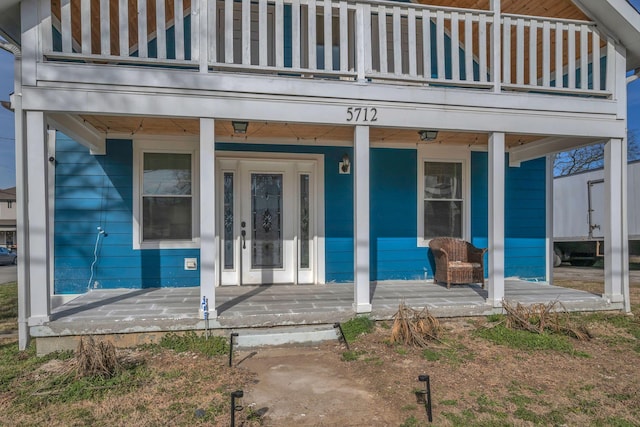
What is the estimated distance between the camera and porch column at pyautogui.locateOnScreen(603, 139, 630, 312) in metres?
5.23

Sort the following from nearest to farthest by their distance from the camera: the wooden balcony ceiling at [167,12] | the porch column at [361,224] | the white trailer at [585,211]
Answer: the porch column at [361,224]
the wooden balcony ceiling at [167,12]
the white trailer at [585,211]

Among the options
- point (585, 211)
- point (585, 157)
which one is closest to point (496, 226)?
point (585, 211)

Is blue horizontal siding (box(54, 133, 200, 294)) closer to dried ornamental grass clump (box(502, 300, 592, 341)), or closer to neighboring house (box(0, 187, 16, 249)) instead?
dried ornamental grass clump (box(502, 300, 592, 341))

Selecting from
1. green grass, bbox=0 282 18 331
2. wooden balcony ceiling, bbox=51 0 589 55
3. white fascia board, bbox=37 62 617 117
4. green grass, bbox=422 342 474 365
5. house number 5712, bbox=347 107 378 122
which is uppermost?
wooden balcony ceiling, bbox=51 0 589 55

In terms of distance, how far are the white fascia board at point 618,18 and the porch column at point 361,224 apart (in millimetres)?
3298

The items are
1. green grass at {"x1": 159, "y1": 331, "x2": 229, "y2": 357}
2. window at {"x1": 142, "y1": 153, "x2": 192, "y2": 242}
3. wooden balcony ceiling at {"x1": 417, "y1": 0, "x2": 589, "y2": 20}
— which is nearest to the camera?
green grass at {"x1": 159, "y1": 331, "x2": 229, "y2": 357}

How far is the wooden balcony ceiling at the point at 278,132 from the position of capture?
5.30m

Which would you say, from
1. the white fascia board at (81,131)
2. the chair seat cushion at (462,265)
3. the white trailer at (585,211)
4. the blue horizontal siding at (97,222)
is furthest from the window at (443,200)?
the white trailer at (585,211)

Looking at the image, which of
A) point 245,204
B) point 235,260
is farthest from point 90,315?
point 245,204

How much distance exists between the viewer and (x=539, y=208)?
7.23 m

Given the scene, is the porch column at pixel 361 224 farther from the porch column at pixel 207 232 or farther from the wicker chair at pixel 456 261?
the wicker chair at pixel 456 261

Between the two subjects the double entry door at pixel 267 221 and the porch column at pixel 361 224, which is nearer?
the porch column at pixel 361 224

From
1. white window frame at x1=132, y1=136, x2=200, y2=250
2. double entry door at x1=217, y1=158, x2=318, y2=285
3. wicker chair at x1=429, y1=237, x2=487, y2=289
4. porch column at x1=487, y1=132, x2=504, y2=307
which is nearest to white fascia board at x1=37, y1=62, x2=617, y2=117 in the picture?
porch column at x1=487, y1=132, x2=504, y2=307

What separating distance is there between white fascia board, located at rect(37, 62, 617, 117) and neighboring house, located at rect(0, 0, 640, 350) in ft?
0.06
